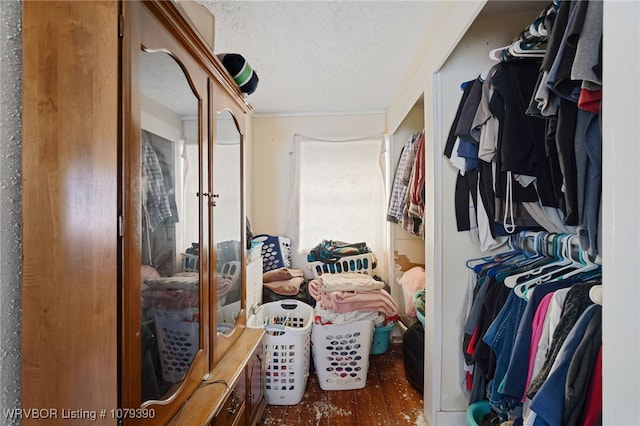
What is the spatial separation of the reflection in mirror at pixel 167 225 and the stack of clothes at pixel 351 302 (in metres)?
1.20

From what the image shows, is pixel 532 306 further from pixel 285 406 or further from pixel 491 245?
pixel 285 406

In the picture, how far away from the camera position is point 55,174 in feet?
2.41

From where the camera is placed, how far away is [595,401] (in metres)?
0.76

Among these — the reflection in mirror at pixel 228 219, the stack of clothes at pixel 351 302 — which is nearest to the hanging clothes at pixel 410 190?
the stack of clothes at pixel 351 302

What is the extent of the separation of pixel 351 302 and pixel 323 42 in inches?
65.2

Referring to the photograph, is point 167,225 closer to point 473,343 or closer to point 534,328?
point 534,328

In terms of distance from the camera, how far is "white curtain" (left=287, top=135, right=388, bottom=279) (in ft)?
10.3

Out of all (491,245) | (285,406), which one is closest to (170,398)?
(285,406)

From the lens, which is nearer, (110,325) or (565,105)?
(110,325)

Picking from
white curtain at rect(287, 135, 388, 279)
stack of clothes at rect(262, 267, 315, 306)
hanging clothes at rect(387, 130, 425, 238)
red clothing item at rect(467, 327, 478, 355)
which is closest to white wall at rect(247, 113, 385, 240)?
white curtain at rect(287, 135, 388, 279)
